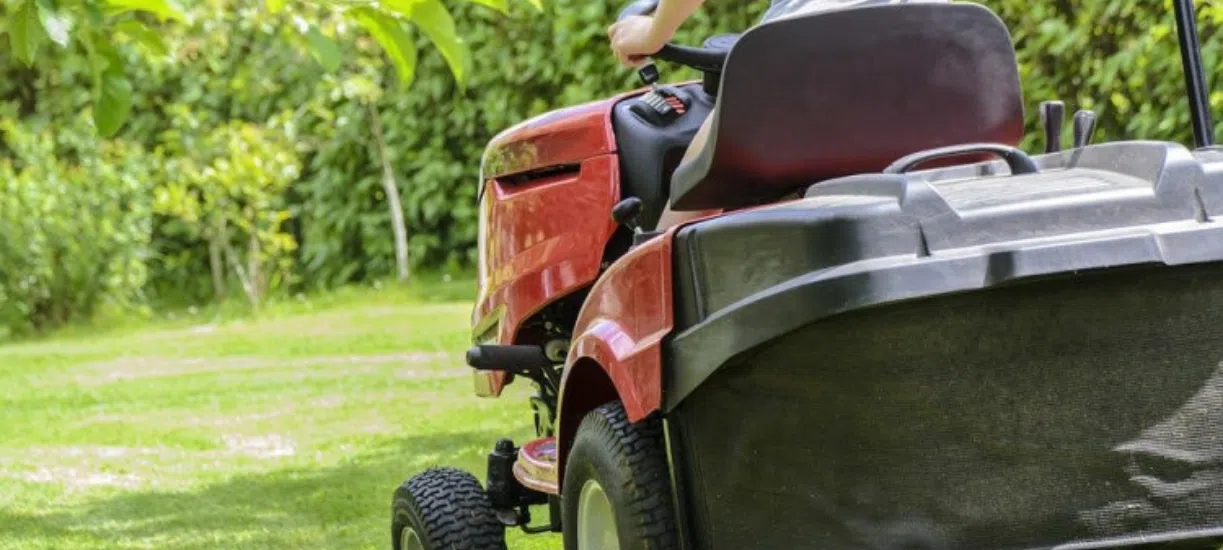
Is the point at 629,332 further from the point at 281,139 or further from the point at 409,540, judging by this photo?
the point at 281,139

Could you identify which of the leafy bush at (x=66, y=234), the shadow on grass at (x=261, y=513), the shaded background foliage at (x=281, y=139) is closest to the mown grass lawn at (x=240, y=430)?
the shadow on grass at (x=261, y=513)

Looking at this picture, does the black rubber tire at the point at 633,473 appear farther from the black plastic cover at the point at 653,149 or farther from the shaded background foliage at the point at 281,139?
the shaded background foliage at the point at 281,139

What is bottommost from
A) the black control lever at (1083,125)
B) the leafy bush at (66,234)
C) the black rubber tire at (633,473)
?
the leafy bush at (66,234)

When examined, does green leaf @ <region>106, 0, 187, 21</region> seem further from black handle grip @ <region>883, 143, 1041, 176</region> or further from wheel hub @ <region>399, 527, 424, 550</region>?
black handle grip @ <region>883, 143, 1041, 176</region>

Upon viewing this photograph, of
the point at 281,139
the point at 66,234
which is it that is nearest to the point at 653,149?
the point at 66,234

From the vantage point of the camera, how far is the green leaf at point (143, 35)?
3.79 metres

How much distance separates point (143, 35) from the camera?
3.85m

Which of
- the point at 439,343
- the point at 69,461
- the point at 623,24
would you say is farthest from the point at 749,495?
the point at 439,343

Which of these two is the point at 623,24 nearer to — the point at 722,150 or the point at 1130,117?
the point at 722,150

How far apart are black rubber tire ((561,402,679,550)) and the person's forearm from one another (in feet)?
1.97

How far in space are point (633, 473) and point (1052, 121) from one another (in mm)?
830

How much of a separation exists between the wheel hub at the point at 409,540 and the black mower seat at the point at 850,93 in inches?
50.4

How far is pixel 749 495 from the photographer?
277 cm

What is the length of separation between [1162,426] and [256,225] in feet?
38.4
